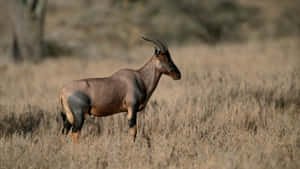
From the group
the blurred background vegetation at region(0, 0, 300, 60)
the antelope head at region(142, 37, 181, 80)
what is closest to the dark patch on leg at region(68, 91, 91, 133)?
the antelope head at region(142, 37, 181, 80)

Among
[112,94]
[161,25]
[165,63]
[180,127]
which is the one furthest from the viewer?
[161,25]

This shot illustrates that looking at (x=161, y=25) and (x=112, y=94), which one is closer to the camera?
(x=112, y=94)

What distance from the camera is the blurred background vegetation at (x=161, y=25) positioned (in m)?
16.2

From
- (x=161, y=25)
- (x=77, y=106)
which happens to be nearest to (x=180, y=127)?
(x=77, y=106)

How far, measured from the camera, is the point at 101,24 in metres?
17.9

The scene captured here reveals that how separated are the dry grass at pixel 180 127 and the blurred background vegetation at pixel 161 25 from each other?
234 inches

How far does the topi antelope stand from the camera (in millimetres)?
4629

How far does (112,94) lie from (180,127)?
1.46 metres

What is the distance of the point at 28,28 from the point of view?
42.2 feet

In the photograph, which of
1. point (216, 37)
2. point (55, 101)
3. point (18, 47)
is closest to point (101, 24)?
point (18, 47)

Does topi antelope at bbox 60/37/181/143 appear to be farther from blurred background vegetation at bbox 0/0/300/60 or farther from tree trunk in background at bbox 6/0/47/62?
blurred background vegetation at bbox 0/0/300/60

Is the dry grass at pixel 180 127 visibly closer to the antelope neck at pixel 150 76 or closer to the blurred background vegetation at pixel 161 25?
the antelope neck at pixel 150 76

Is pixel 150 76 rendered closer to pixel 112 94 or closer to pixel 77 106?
pixel 112 94

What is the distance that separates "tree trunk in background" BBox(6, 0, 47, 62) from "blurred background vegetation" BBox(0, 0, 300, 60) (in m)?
1.31
